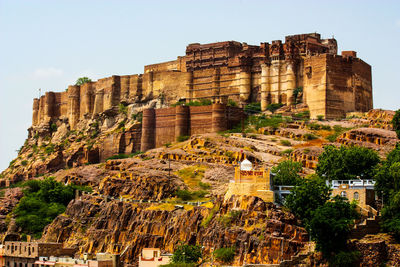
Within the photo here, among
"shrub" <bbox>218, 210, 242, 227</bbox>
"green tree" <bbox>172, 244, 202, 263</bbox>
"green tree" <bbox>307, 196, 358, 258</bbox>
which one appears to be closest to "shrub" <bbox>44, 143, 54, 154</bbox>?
"green tree" <bbox>172, 244, 202, 263</bbox>

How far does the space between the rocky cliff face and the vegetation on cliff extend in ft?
21.2

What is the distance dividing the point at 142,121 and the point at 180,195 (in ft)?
127

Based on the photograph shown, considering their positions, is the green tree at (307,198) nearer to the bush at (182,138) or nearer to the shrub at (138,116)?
the bush at (182,138)

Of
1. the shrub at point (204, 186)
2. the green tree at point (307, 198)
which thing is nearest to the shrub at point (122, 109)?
the shrub at point (204, 186)

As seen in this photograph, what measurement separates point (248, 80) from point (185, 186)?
133 feet

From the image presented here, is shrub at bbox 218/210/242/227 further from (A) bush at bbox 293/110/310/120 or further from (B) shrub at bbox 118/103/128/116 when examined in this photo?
(B) shrub at bbox 118/103/128/116

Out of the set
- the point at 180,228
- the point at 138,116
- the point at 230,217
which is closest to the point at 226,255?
the point at 230,217

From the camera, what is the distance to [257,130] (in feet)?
382

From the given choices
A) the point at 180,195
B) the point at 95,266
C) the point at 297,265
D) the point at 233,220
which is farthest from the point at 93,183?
the point at 297,265

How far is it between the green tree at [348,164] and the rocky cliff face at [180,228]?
1105cm

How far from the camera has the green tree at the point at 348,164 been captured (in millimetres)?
77188

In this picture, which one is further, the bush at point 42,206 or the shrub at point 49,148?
the shrub at point 49,148

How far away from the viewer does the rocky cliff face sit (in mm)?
66375

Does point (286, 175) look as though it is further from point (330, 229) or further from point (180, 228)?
point (330, 229)
